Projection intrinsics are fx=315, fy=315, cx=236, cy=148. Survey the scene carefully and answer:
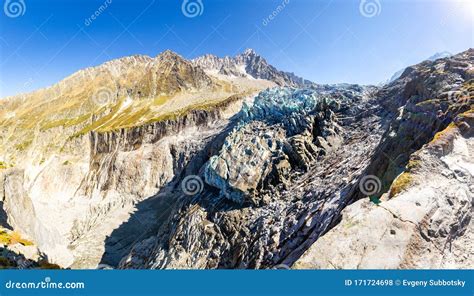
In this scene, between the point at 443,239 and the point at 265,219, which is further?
the point at 265,219

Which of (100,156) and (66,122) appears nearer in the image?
(100,156)

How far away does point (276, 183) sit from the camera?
40.4 m

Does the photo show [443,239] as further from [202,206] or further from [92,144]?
[92,144]

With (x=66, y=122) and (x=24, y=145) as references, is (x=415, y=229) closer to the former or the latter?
(x=24, y=145)

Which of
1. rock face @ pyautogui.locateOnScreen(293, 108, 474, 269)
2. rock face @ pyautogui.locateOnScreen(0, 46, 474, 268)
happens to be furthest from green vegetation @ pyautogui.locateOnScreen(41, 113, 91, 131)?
rock face @ pyautogui.locateOnScreen(293, 108, 474, 269)

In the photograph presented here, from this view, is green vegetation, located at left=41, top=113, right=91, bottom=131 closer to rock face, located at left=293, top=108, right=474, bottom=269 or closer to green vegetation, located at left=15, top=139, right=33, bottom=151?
green vegetation, located at left=15, top=139, right=33, bottom=151

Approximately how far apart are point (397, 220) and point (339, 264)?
153 inches

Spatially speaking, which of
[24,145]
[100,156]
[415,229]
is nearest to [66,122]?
[24,145]

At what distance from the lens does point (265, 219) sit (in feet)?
114

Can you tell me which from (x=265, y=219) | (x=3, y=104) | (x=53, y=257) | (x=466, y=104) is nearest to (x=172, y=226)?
(x=265, y=219)

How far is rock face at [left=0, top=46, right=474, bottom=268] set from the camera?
1633 centimetres

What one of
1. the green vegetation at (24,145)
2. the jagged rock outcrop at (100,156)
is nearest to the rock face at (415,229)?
the jagged rock outcrop at (100,156)

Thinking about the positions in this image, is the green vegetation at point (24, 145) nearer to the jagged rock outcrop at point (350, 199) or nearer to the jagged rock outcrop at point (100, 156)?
the jagged rock outcrop at point (100, 156)

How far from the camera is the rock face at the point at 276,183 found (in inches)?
643
